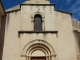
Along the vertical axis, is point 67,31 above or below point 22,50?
above

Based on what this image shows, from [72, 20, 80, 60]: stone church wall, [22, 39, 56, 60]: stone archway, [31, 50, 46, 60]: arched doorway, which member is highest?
[72, 20, 80, 60]: stone church wall

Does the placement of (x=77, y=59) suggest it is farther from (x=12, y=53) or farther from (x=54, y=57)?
(x=12, y=53)

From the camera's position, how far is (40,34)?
13727mm

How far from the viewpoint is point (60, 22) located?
1454 cm

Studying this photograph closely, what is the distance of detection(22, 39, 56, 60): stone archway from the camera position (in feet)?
43.5

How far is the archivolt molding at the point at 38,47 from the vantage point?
1331cm

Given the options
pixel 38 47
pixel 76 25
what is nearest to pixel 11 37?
pixel 38 47

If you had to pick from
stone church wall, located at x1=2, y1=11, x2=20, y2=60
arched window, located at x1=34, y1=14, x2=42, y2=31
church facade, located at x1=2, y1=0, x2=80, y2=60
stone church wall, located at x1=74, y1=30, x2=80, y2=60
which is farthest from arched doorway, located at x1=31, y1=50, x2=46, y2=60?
stone church wall, located at x1=74, y1=30, x2=80, y2=60

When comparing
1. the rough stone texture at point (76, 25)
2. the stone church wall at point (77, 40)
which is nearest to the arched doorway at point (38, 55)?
the stone church wall at point (77, 40)

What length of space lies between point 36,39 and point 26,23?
57.2 inches

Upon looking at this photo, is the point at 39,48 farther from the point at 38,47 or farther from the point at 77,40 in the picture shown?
the point at 77,40

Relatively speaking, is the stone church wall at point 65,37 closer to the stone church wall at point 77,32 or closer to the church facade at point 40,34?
the church facade at point 40,34

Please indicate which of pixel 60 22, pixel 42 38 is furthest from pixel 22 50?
pixel 60 22

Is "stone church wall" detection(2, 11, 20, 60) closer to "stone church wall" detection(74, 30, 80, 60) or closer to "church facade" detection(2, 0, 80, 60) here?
"church facade" detection(2, 0, 80, 60)
